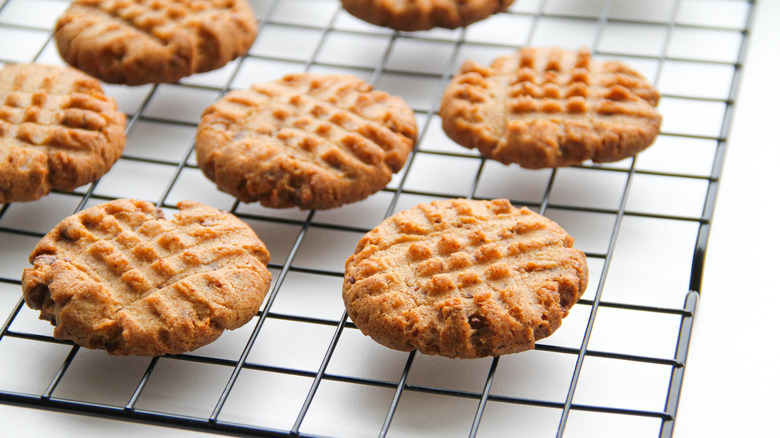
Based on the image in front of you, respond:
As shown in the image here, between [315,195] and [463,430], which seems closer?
[463,430]

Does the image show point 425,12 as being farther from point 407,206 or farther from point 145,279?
point 145,279

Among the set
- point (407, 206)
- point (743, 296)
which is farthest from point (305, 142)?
point (743, 296)

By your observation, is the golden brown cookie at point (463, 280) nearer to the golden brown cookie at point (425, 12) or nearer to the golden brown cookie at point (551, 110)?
the golden brown cookie at point (551, 110)

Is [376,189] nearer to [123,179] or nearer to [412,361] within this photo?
[412,361]

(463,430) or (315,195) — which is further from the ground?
(315,195)

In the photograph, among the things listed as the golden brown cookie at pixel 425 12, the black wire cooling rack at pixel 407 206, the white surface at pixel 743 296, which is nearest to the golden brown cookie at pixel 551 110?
the black wire cooling rack at pixel 407 206

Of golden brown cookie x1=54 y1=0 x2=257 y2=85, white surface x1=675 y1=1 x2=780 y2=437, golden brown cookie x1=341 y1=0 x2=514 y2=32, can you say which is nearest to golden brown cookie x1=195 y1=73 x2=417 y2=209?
golden brown cookie x1=54 y1=0 x2=257 y2=85

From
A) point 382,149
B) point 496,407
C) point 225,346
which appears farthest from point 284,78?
point 496,407
